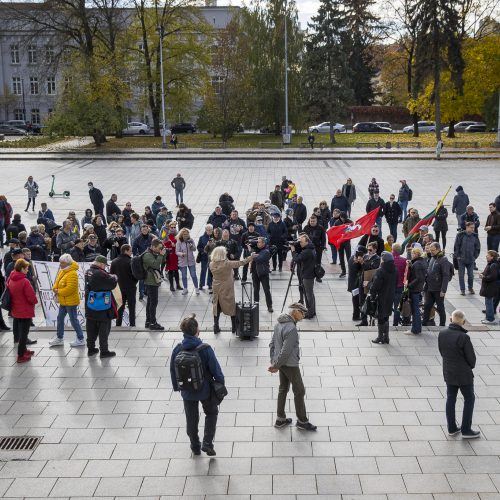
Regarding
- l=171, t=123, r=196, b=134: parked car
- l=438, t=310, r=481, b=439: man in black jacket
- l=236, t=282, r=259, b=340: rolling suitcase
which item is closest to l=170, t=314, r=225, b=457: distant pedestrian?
l=438, t=310, r=481, b=439: man in black jacket

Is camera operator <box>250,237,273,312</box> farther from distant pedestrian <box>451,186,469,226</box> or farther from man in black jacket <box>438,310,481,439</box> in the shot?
distant pedestrian <box>451,186,469,226</box>

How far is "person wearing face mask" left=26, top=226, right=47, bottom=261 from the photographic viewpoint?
1494cm

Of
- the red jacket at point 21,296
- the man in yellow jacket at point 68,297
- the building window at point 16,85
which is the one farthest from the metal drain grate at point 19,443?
the building window at point 16,85

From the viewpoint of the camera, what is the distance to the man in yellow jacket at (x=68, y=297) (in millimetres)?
11375

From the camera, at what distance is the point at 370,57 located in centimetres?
7462

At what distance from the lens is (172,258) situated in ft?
50.3

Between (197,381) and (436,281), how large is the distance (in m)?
5.97

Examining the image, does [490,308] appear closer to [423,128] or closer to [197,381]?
[197,381]

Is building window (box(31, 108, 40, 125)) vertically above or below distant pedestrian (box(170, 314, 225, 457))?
above

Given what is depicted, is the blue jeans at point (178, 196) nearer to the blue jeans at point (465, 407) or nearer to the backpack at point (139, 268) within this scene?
the backpack at point (139, 268)

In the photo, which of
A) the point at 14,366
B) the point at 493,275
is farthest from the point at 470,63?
the point at 14,366

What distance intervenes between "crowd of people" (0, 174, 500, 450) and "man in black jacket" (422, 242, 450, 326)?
19mm

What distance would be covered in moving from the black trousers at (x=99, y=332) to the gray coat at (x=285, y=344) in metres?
3.39

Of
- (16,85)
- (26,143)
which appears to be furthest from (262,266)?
(16,85)
